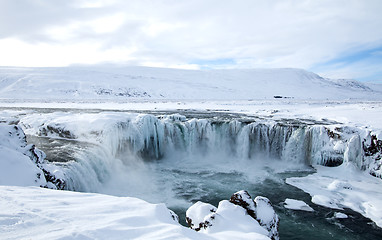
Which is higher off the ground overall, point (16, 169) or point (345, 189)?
point (16, 169)

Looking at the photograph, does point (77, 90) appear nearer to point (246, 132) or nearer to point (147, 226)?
point (246, 132)

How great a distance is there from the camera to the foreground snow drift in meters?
3.04

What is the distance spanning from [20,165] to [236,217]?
536 cm

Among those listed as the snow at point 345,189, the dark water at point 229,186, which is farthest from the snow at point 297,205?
the snow at point 345,189

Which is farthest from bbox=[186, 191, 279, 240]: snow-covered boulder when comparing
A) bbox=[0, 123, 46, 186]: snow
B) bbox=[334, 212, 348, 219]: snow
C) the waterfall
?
the waterfall

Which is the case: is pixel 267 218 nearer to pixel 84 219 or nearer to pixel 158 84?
pixel 84 219

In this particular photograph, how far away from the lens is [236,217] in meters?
4.93

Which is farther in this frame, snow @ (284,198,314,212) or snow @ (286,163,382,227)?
snow @ (286,163,382,227)

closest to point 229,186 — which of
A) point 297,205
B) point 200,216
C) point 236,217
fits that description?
point 297,205

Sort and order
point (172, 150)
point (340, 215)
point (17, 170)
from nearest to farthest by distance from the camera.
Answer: point (17, 170), point (340, 215), point (172, 150)

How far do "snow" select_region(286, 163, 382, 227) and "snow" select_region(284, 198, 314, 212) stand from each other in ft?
2.33

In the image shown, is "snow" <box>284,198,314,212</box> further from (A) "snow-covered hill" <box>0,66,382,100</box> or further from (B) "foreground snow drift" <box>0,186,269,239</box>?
(A) "snow-covered hill" <box>0,66,382,100</box>

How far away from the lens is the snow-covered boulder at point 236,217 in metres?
4.59

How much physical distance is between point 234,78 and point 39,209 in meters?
133
